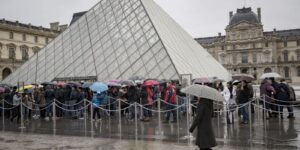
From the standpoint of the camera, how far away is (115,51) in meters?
20.8

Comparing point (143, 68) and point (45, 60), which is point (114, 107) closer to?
point (143, 68)

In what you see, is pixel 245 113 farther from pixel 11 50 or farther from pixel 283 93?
pixel 11 50

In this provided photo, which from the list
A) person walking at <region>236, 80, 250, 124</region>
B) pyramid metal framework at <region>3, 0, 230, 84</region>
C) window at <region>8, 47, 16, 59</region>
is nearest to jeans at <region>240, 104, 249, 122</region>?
person walking at <region>236, 80, 250, 124</region>

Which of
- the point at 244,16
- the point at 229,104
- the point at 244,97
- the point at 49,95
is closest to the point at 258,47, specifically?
the point at 244,16

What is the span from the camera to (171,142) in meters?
8.16

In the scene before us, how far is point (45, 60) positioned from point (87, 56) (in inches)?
134

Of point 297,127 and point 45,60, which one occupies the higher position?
point 45,60

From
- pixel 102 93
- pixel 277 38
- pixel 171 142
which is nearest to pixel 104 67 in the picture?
pixel 102 93

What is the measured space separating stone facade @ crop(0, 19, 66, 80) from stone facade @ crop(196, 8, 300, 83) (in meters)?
44.1

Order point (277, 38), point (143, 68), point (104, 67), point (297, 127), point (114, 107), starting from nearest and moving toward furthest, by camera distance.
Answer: point (297, 127)
point (114, 107)
point (143, 68)
point (104, 67)
point (277, 38)

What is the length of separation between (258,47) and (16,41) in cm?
5411

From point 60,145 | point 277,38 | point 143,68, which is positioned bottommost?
point 60,145

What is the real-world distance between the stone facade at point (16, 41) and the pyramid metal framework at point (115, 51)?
1264 inches

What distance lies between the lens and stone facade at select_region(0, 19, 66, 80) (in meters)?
53.8
